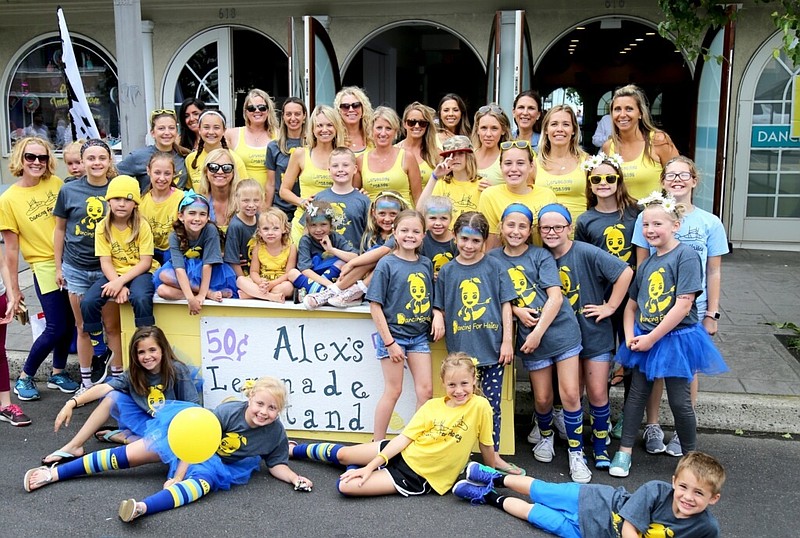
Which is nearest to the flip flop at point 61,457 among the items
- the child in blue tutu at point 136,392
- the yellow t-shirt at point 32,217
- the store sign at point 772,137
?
the child in blue tutu at point 136,392

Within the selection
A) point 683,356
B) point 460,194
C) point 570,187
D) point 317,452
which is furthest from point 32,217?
point 683,356

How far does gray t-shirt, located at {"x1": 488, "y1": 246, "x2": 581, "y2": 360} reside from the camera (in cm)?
445

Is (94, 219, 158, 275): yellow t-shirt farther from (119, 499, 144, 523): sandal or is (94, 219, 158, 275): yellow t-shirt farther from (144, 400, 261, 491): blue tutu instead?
(119, 499, 144, 523): sandal

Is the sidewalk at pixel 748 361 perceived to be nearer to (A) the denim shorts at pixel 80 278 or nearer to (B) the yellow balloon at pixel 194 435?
(A) the denim shorts at pixel 80 278

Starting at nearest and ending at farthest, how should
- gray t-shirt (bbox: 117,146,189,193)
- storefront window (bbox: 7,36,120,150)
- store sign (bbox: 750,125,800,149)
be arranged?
gray t-shirt (bbox: 117,146,189,193), store sign (bbox: 750,125,800,149), storefront window (bbox: 7,36,120,150)

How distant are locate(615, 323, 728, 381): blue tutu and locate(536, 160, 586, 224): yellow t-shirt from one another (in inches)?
38.6

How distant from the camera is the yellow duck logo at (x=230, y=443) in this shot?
4277mm

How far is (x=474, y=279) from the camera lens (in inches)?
174

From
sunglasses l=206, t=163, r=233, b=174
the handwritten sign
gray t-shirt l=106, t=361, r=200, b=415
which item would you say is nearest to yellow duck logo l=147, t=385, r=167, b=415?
gray t-shirt l=106, t=361, r=200, b=415

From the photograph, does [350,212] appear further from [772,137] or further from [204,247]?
[772,137]

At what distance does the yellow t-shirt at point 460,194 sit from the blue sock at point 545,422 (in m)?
1.34

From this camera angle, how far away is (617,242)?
4.67 metres

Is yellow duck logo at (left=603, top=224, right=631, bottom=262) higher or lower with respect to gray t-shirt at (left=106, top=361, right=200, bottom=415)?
higher

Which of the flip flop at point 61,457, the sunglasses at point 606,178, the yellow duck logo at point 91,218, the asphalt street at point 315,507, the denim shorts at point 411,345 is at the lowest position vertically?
the asphalt street at point 315,507
